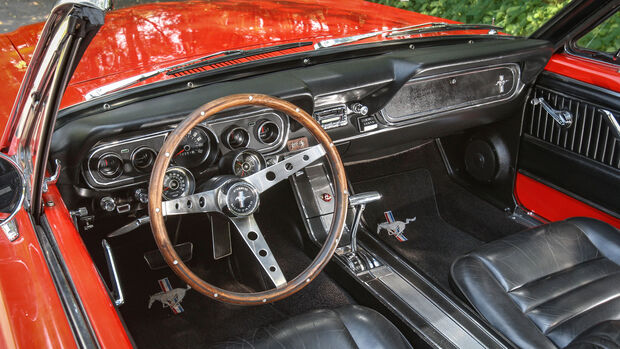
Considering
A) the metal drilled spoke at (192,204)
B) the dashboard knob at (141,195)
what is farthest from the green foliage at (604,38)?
the dashboard knob at (141,195)

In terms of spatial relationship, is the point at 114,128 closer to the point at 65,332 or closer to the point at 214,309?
the point at 65,332

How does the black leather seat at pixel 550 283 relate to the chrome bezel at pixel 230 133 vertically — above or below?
below

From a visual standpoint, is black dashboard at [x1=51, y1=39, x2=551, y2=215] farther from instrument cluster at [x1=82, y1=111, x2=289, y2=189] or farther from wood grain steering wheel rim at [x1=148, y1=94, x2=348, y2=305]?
wood grain steering wheel rim at [x1=148, y1=94, x2=348, y2=305]

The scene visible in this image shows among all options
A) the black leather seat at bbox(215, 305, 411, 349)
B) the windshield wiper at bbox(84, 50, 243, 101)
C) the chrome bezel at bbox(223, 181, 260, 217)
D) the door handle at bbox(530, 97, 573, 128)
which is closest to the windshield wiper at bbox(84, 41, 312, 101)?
the windshield wiper at bbox(84, 50, 243, 101)

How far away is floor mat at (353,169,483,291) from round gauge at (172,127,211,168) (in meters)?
1.21

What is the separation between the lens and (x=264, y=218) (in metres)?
2.98

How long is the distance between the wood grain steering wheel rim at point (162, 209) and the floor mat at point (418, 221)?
1068mm

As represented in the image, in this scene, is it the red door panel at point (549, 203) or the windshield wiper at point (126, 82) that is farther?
the red door panel at point (549, 203)

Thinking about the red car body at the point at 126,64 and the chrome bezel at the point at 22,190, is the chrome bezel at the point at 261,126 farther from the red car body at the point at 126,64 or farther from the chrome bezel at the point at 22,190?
the chrome bezel at the point at 22,190

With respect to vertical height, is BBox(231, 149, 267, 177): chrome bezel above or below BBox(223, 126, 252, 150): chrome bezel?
below

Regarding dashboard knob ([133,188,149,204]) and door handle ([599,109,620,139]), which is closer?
dashboard knob ([133,188,149,204])

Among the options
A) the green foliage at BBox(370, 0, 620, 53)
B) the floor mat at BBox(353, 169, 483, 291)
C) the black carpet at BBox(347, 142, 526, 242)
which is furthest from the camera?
the green foliage at BBox(370, 0, 620, 53)

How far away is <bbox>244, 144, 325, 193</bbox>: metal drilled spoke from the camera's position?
1.86 metres

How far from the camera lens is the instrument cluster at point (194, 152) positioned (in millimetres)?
1878
